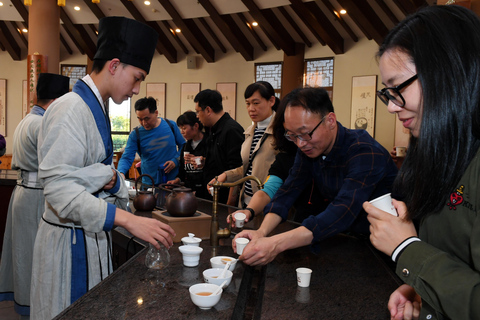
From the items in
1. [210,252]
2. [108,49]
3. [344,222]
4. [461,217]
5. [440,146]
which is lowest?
[210,252]

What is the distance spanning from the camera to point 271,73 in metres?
11.2

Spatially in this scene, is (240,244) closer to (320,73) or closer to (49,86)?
(49,86)

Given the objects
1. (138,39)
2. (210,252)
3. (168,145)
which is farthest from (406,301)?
(168,145)

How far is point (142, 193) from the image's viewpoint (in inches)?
105

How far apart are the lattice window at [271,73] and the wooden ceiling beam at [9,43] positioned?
25.2 ft

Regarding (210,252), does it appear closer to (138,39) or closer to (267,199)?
(267,199)

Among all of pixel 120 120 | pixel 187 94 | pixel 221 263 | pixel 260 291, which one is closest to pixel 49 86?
pixel 221 263

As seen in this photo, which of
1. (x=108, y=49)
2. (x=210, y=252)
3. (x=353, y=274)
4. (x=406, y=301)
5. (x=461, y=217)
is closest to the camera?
(x=461, y=217)

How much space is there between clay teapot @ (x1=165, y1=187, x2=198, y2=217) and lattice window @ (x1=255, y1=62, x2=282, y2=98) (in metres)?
9.29

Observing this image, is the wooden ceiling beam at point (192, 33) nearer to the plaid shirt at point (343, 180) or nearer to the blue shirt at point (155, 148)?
the blue shirt at point (155, 148)

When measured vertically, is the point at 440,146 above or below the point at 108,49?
below

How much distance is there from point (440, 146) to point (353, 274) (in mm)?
837

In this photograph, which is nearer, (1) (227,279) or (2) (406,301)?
(2) (406,301)

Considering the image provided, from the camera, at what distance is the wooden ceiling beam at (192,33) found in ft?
32.0
